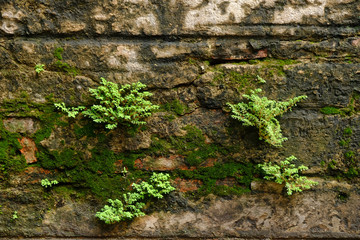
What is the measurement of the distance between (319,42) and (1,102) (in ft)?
9.34

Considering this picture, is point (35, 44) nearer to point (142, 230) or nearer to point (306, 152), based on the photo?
point (142, 230)

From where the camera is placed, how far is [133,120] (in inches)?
90.0

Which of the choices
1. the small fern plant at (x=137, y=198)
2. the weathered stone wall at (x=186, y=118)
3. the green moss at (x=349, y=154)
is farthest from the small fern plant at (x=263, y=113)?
the small fern plant at (x=137, y=198)

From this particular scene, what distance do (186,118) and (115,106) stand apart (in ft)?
2.07

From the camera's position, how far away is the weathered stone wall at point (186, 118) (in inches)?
89.9

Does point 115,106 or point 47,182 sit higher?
point 115,106

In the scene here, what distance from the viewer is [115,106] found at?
226 centimetres

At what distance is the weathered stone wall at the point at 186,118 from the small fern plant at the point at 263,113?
0.10 metres

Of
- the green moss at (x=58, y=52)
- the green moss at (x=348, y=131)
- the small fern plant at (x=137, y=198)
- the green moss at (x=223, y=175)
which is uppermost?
the green moss at (x=58, y=52)

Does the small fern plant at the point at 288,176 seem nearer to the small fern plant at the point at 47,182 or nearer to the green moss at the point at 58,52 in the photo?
the small fern plant at the point at 47,182

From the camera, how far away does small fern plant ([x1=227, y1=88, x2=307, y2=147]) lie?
2.22 m

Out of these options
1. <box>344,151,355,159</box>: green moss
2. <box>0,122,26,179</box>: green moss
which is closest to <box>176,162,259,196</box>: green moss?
<box>344,151,355,159</box>: green moss

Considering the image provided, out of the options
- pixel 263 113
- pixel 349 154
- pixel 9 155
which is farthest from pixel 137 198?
pixel 349 154

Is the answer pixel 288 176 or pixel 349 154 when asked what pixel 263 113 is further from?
pixel 349 154
